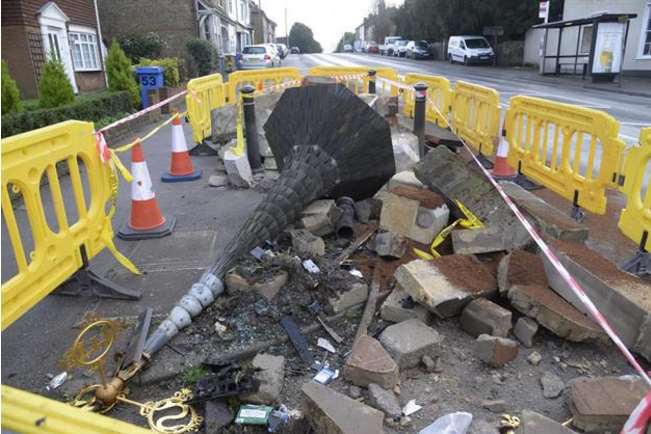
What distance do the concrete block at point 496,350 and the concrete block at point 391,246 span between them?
3.92 feet

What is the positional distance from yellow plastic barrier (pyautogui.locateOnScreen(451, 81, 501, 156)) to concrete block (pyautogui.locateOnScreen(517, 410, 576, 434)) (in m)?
5.22

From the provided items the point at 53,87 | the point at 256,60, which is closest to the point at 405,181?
the point at 53,87

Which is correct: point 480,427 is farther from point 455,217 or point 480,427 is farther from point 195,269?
point 195,269

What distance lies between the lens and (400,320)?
3.44 m

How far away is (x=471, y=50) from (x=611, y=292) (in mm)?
35954

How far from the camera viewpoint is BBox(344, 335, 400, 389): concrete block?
2.82 m

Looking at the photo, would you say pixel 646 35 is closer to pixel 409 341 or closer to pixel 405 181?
pixel 405 181

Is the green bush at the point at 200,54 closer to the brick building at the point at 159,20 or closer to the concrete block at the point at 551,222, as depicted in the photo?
the brick building at the point at 159,20

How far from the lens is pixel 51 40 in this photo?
17.5 meters

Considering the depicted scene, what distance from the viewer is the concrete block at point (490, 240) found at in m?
3.91

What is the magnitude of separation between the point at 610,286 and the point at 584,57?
26.3 metres

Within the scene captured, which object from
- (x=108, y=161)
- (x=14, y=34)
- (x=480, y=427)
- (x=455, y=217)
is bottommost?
(x=480, y=427)

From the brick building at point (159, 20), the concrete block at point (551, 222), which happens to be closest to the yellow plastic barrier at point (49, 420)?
the concrete block at point (551, 222)

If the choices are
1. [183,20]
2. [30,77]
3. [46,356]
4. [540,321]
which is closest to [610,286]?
[540,321]
